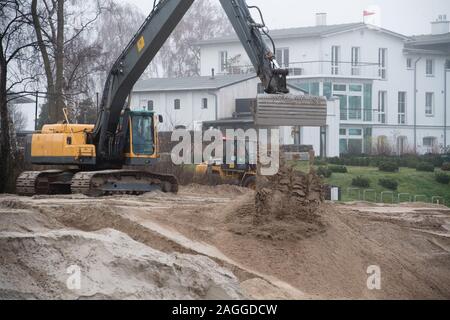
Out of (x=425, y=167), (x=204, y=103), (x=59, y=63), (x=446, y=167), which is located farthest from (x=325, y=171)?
(x=204, y=103)

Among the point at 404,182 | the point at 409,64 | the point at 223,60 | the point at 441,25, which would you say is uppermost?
the point at 441,25

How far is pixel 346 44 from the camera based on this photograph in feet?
188

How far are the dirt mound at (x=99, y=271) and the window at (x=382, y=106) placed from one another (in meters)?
49.2

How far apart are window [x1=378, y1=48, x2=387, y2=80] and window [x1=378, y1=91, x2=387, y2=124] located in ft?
4.21

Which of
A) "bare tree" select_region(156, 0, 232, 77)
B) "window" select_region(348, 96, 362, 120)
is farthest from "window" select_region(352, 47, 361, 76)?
"bare tree" select_region(156, 0, 232, 77)

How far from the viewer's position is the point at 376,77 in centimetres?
5825

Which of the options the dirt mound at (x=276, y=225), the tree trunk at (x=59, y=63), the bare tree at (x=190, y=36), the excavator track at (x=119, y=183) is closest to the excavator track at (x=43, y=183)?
the excavator track at (x=119, y=183)

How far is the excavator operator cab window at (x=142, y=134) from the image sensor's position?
24047 millimetres

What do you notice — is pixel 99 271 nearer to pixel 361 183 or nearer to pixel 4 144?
pixel 4 144

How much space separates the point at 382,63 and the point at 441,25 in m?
4.78

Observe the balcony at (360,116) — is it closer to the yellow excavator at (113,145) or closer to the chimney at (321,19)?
the chimney at (321,19)
